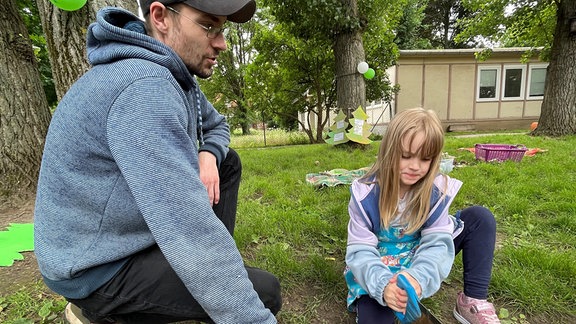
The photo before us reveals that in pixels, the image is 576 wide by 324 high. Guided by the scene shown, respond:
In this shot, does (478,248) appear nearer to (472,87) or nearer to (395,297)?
(395,297)

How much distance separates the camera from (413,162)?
1.46 meters

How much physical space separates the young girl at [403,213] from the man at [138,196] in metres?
0.49

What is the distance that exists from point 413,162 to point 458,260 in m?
0.92

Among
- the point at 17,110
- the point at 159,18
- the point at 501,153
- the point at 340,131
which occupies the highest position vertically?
the point at 159,18

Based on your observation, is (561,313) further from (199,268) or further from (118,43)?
(118,43)

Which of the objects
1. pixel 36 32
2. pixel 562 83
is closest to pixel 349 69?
pixel 562 83

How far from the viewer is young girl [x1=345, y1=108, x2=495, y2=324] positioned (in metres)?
1.38

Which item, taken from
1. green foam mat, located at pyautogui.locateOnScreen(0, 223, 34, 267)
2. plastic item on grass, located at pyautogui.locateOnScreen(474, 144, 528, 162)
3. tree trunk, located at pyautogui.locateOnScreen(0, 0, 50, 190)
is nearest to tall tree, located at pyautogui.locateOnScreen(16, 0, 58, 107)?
tree trunk, located at pyautogui.locateOnScreen(0, 0, 50, 190)

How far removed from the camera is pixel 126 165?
800 mm

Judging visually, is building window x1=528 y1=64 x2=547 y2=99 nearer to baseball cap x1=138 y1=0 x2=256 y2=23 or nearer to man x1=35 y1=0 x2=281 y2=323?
baseball cap x1=138 y1=0 x2=256 y2=23

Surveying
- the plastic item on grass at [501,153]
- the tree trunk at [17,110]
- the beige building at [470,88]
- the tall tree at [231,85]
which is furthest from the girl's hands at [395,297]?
the tall tree at [231,85]

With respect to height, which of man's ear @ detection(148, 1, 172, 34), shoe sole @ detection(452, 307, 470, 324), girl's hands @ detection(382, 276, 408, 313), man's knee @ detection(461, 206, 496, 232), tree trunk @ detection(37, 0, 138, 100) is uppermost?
tree trunk @ detection(37, 0, 138, 100)

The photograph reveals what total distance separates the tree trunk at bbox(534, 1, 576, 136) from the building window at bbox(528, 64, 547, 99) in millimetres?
6939

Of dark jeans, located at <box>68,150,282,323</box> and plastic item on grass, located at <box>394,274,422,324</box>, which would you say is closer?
dark jeans, located at <box>68,150,282,323</box>
